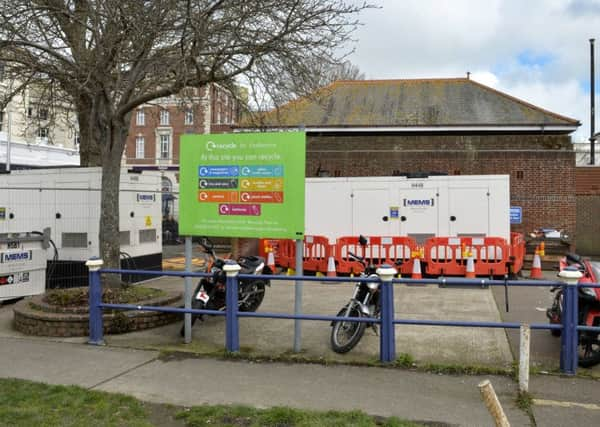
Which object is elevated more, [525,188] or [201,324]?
[525,188]

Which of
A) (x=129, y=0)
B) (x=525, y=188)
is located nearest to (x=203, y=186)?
(x=129, y=0)

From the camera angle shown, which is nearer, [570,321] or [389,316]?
[570,321]

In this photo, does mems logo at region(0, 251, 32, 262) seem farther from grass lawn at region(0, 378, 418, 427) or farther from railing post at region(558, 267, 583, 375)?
railing post at region(558, 267, 583, 375)

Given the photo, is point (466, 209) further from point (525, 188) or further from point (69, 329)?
point (69, 329)

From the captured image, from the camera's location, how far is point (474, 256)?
13273 millimetres

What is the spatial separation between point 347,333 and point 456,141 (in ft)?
47.9

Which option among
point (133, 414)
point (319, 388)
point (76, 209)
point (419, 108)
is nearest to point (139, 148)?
point (419, 108)

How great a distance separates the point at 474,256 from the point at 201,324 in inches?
301

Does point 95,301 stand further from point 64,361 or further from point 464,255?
point 464,255

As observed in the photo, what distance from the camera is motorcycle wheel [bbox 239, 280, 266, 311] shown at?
8069 mm

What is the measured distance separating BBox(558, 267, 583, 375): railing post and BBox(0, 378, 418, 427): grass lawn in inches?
93.5

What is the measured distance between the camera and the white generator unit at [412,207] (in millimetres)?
14089

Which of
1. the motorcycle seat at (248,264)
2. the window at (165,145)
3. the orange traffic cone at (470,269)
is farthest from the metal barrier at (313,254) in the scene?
the window at (165,145)

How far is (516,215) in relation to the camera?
18.4 m
